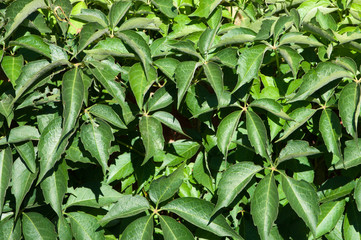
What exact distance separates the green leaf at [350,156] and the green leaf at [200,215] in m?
0.47

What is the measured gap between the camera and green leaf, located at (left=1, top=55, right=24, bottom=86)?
5.03ft

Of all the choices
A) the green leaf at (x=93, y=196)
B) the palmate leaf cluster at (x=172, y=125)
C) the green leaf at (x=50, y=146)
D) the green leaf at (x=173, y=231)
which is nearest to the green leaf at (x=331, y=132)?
the palmate leaf cluster at (x=172, y=125)

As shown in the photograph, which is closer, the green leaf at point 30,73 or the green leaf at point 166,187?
the green leaf at point 30,73

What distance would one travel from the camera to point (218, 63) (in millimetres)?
1603

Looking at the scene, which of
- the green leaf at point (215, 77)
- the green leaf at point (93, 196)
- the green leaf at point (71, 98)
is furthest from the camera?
the green leaf at point (93, 196)

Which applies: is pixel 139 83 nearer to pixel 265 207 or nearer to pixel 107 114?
pixel 107 114

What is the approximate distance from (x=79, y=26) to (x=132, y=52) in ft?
1.20

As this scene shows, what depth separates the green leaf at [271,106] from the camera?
148cm

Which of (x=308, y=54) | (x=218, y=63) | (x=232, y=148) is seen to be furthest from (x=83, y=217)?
(x=308, y=54)

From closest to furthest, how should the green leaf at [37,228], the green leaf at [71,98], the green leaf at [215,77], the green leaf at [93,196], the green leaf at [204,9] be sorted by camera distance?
1. the green leaf at [71,98]
2. the green leaf at [215,77]
3. the green leaf at [37,228]
4. the green leaf at [93,196]
5. the green leaf at [204,9]

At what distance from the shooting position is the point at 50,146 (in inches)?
57.4

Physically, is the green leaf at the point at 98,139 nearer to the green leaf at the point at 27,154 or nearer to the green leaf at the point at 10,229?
the green leaf at the point at 27,154

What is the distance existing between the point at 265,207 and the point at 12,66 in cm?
108

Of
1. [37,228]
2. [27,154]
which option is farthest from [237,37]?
[37,228]
